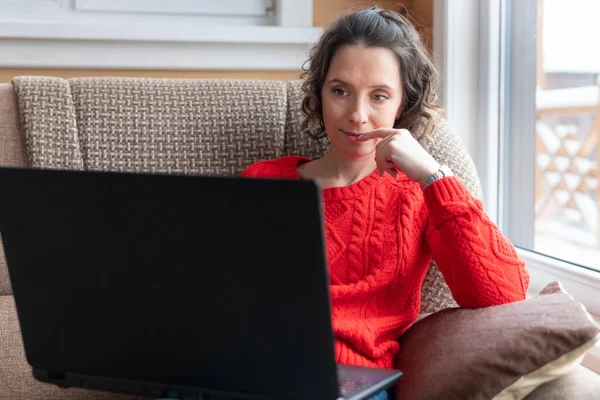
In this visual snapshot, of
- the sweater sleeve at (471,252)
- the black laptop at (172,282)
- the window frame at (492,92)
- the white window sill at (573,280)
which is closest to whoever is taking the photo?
the black laptop at (172,282)

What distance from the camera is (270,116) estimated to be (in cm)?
180

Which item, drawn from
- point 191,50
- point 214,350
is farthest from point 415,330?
point 191,50

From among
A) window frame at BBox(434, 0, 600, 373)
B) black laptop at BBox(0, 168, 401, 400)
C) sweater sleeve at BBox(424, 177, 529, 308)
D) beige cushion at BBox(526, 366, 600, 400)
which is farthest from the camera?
window frame at BBox(434, 0, 600, 373)

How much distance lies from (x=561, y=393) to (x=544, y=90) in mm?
1058

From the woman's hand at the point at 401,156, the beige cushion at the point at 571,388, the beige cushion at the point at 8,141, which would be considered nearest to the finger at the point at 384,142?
the woman's hand at the point at 401,156

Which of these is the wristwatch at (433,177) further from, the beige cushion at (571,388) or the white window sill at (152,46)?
the white window sill at (152,46)

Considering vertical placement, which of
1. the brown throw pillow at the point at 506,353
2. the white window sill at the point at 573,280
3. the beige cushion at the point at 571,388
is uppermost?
the brown throw pillow at the point at 506,353

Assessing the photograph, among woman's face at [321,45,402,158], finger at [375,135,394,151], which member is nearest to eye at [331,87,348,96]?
woman's face at [321,45,402,158]

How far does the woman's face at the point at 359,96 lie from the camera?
1.48 meters

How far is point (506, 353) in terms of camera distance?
116cm

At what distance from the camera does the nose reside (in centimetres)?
146

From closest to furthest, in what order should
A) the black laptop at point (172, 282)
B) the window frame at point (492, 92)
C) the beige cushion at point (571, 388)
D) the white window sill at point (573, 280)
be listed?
1. the black laptop at point (172, 282)
2. the beige cushion at point (571, 388)
3. the white window sill at point (573, 280)
4. the window frame at point (492, 92)

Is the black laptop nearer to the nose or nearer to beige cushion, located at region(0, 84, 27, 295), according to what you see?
the nose

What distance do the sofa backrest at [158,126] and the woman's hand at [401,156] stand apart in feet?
0.91
